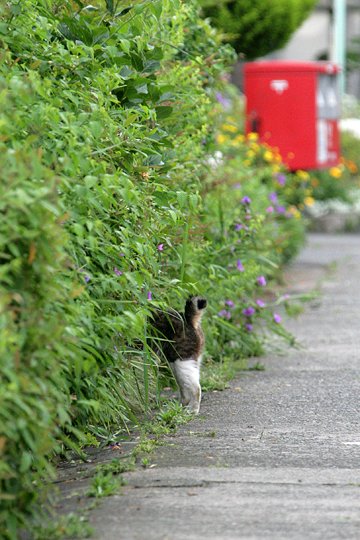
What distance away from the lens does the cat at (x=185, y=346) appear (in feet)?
22.2

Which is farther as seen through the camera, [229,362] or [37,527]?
[229,362]

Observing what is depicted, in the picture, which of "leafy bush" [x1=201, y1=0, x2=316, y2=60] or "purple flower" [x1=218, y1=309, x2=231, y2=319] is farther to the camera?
"leafy bush" [x1=201, y1=0, x2=316, y2=60]

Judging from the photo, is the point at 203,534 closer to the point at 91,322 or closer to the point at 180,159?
the point at 91,322

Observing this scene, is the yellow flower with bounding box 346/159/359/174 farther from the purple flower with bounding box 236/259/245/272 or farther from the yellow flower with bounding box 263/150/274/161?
the purple flower with bounding box 236/259/245/272

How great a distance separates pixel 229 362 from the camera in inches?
328

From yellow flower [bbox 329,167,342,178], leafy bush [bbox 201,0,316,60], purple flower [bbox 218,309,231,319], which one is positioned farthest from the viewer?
yellow flower [bbox 329,167,342,178]

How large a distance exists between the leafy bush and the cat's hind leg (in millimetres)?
9724

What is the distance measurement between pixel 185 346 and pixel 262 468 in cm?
129

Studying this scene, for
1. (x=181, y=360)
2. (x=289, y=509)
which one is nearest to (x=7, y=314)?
(x=289, y=509)

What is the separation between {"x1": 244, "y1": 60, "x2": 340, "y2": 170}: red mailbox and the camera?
15.0 metres

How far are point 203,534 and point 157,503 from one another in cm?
45

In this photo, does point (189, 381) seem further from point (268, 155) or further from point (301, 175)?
point (301, 175)

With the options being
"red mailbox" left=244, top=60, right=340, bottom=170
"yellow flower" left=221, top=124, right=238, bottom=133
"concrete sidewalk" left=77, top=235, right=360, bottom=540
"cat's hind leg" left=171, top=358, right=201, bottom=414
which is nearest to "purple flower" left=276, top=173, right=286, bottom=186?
"yellow flower" left=221, top=124, right=238, bottom=133

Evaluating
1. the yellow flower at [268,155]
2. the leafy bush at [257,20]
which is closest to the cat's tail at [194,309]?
the yellow flower at [268,155]
